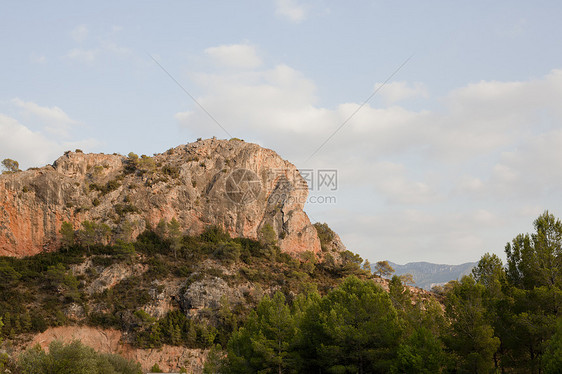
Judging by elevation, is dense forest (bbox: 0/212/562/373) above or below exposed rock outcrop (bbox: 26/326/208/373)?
above

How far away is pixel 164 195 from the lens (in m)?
99.8

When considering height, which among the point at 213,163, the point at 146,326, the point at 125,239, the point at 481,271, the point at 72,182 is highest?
the point at 213,163

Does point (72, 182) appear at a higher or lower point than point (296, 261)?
higher

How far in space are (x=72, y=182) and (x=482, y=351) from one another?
86617mm

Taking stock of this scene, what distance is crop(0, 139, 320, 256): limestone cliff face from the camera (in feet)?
292

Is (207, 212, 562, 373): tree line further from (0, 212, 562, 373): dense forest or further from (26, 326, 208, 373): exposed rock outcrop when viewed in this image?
(26, 326, 208, 373): exposed rock outcrop

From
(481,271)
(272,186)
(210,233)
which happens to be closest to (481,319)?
(481,271)

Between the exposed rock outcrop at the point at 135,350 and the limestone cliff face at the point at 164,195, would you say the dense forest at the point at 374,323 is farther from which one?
the limestone cliff face at the point at 164,195

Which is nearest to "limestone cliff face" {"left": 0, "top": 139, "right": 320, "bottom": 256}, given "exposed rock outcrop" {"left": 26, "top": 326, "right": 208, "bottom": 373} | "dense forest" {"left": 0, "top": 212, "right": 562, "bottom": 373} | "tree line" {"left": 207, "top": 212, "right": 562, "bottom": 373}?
"dense forest" {"left": 0, "top": 212, "right": 562, "bottom": 373}

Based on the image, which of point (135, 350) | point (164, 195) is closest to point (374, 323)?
point (135, 350)

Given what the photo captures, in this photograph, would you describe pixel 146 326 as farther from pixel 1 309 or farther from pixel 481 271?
pixel 481 271

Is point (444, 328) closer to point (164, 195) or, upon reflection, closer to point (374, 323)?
point (374, 323)

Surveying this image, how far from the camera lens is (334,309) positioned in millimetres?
43938

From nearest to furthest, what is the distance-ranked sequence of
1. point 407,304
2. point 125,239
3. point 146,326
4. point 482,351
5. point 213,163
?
point 482,351 → point 407,304 → point 146,326 → point 125,239 → point 213,163
